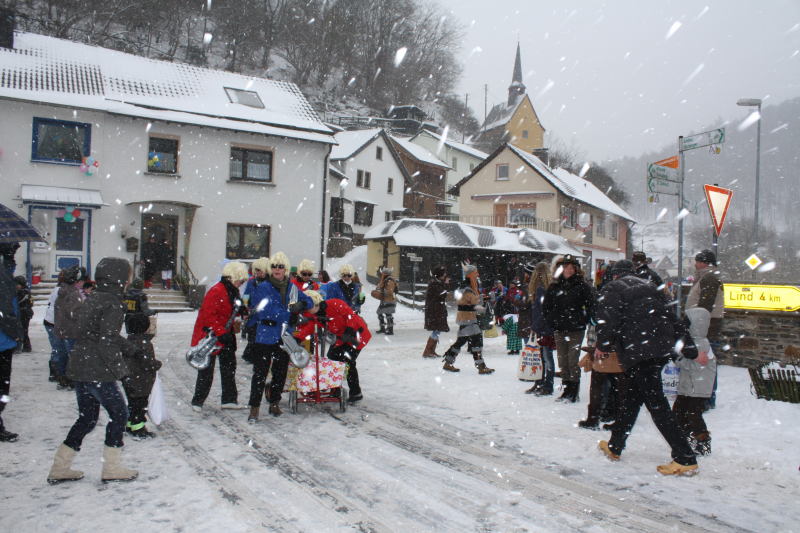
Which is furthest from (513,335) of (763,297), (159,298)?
(159,298)

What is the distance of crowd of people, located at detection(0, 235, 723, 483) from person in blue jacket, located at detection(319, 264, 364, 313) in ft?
0.29

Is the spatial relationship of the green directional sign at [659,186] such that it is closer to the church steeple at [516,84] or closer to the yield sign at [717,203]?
the yield sign at [717,203]

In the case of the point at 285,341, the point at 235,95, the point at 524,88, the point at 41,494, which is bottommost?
the point at 41,494

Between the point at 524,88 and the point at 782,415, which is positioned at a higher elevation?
the point at 524,88

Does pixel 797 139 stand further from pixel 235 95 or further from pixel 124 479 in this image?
pixel 124 479

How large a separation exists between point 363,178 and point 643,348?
3487cm

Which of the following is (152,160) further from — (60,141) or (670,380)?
(670,380)

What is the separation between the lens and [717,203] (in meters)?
6.81

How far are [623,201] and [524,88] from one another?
22527 mm

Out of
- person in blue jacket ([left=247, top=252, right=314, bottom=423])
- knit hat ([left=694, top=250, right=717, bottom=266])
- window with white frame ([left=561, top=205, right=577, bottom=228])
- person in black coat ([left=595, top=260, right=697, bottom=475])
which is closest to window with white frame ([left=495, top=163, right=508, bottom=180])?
window with white frame ([left=561, top=205, right=577, bottom=228])

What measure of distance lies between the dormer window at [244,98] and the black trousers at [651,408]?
21.0 meters

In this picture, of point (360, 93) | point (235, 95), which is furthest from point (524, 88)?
point (235, 95)

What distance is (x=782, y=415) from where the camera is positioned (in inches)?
246

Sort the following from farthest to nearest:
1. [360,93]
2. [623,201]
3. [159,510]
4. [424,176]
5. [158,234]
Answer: [623,201]
[360,93]
[424,176]
[158,234]
[159,510]
